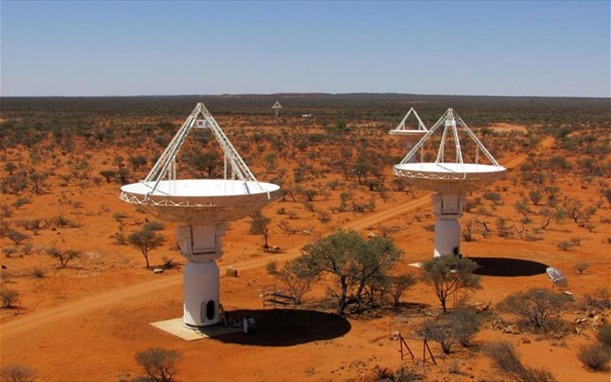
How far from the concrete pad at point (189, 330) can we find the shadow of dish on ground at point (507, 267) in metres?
13.6

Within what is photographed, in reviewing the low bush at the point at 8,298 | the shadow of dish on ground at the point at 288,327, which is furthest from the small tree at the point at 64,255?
the shadow of dish on ground at the point at 288,327

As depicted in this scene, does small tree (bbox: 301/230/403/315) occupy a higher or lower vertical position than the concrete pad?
higher

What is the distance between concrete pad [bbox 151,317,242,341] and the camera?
24.1m

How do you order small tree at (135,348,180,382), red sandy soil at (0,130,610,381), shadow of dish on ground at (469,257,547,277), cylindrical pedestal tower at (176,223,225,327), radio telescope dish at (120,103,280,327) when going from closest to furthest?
small tree at (135,348,180,382), red sandy soil at (0,130,610,381), radio telescope dish at (120,103,280,327), cylindrical pedestal tower at (176,223,225,327), shadow of dish on ground at (469,257,547,277)

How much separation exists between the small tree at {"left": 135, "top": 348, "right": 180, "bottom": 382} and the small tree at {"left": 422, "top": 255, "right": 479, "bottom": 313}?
1066 cm

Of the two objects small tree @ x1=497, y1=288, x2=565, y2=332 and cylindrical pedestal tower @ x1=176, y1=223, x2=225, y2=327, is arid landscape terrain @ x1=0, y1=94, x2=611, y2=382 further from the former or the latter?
cylindrical pedestal tower @ x1=176, y1=223, x2=225, y2=327

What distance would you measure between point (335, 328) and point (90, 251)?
16.7m

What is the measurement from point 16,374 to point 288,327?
9303mm

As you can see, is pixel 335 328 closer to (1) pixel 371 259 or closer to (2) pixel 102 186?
(1) pixel 371 259

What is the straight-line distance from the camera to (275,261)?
1387 inches

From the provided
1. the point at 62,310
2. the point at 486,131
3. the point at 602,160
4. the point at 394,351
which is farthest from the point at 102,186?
the point at 486,131

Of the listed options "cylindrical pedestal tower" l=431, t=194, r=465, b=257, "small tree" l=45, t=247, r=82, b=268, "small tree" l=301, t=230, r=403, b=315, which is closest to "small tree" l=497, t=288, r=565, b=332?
"small tree" l=301, t=230, r=403, b=315

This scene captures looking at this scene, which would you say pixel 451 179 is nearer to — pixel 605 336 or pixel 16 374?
pixel 605 336

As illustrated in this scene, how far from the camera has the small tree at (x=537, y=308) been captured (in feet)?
78.6
